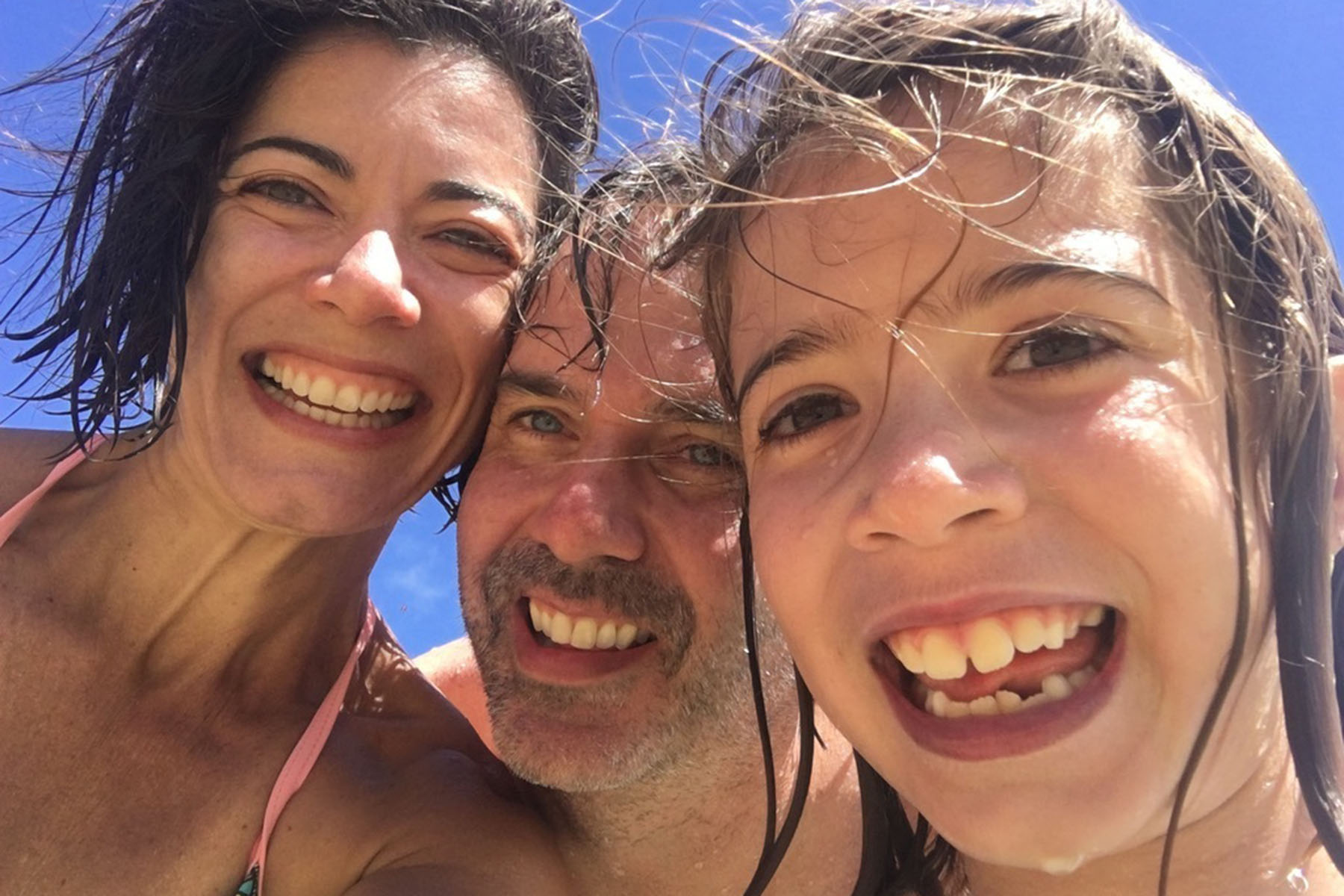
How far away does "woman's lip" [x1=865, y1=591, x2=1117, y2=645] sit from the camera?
4.25 feet

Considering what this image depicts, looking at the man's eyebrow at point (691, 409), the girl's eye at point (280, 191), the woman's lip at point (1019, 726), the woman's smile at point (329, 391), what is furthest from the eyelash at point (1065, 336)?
the girl's eye at point (280, 191)

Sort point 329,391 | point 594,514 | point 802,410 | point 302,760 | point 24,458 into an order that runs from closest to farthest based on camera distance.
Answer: point 802,410 → point 594,514 → point 329,391 → point 302,760 → point 24,458

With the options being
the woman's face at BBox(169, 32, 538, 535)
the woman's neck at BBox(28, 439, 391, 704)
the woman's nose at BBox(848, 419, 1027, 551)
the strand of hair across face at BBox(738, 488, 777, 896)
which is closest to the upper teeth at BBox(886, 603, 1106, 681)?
the woman's nose at BBox(848, 419, 1027, 551)

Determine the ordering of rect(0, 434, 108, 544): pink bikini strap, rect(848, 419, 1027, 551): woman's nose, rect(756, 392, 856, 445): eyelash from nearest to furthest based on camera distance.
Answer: rect(848, 419, 1027, 551): woman's nose → rect(756, 392, 856, 445): eyelash → rect(0, 434, 108, 544): pink bikini strap

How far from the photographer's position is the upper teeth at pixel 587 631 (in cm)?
219

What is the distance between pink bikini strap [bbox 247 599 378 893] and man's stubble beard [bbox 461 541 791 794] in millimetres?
Answer: 549

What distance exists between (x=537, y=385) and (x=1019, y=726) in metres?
1.32

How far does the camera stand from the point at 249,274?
89.9 inches

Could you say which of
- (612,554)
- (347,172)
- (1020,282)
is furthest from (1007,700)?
(347,172)

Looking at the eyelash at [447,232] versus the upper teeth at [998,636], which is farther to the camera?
the eyelash at [447,232]

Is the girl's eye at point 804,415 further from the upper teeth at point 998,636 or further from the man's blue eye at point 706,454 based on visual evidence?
the man's blue eye at point 706,454

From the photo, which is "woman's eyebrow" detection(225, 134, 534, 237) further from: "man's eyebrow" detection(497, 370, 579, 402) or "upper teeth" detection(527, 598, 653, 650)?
"upper teeth" detection(527, 598, 653, 650)

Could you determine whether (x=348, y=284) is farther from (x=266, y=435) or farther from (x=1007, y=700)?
(x=1007, y=700)

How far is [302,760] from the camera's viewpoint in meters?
2.46
